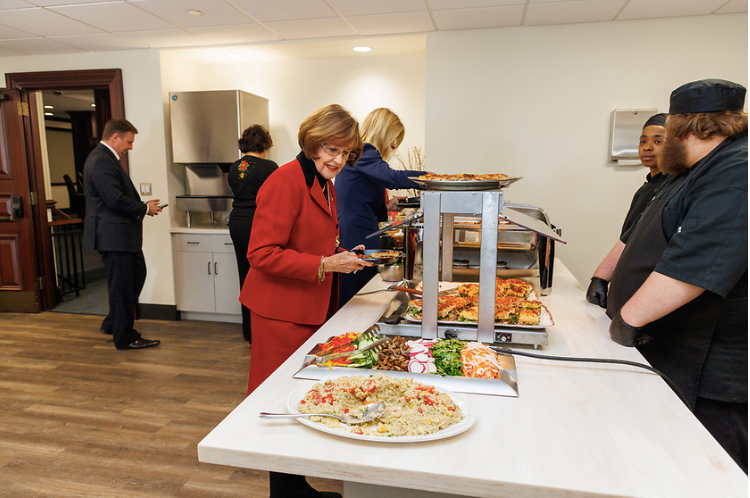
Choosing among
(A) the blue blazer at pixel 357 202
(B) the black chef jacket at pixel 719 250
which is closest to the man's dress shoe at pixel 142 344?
(A) the blue blazer at pixel 357 202

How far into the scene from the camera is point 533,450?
3.07ft

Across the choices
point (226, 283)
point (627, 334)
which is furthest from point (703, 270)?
point (226, 283)

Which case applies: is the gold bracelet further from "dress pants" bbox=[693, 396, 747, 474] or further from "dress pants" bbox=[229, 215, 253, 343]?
"dress pants" bbox=[229, 215, 253, 343]

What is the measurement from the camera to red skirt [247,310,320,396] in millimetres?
1755

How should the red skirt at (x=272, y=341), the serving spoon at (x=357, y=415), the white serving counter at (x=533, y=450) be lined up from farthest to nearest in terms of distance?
the red skirt at (x=272, y=341) → the serving spoon at (x=357, y=415) → the white serving counter at (x=533, y=450)

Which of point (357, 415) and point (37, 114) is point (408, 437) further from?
point (37, 114)

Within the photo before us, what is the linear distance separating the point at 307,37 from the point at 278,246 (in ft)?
9.83

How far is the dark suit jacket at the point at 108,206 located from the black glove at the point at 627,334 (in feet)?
11.3

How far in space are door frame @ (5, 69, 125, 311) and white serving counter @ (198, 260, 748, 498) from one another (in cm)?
431

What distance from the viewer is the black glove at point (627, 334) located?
1.43 metres

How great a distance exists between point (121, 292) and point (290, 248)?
106 inches

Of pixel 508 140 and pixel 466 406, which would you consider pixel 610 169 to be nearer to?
pixel 508 140

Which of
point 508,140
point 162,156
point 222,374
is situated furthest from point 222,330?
point 508,140

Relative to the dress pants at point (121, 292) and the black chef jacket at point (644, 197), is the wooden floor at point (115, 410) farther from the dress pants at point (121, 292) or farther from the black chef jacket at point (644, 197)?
the black chef jacket at point (644, 197)
